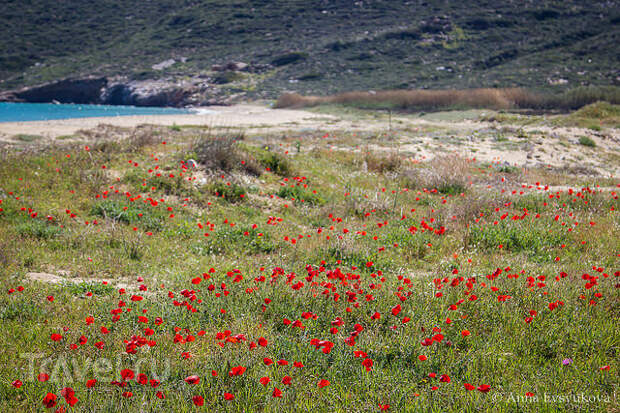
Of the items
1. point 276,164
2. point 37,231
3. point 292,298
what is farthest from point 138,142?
point 292,298

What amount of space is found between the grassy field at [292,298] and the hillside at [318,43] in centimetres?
4726

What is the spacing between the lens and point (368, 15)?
308ft

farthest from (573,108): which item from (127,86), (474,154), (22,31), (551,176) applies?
(22,31)

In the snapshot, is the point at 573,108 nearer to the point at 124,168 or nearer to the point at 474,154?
the point at 474,154

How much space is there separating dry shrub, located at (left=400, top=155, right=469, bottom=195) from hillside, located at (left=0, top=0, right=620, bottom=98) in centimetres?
4203

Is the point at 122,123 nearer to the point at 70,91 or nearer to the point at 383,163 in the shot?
the point at 383,163

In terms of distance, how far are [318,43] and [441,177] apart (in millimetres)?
80133

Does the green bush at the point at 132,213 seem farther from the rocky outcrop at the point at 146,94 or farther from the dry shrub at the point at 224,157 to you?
the rocky outcrop at the point at 146,94

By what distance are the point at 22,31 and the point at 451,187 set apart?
4337 inches

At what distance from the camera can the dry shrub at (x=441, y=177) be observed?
33.2ft

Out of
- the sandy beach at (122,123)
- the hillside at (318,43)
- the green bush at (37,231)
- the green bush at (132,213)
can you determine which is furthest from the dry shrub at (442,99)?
the green bush at (37,231)

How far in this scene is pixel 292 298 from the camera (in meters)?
4.02

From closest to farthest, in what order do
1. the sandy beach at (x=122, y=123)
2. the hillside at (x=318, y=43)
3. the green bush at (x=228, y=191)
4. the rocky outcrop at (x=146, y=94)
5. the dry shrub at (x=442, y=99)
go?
the green bush at (x=228, y=191), the sandy beach at (x=122, y=123), the dry shrub at (x=442, y=99), the hillside at (x=318, y=43), the rocky outcrop at (x=146, y=94)

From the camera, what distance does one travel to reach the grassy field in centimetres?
272
